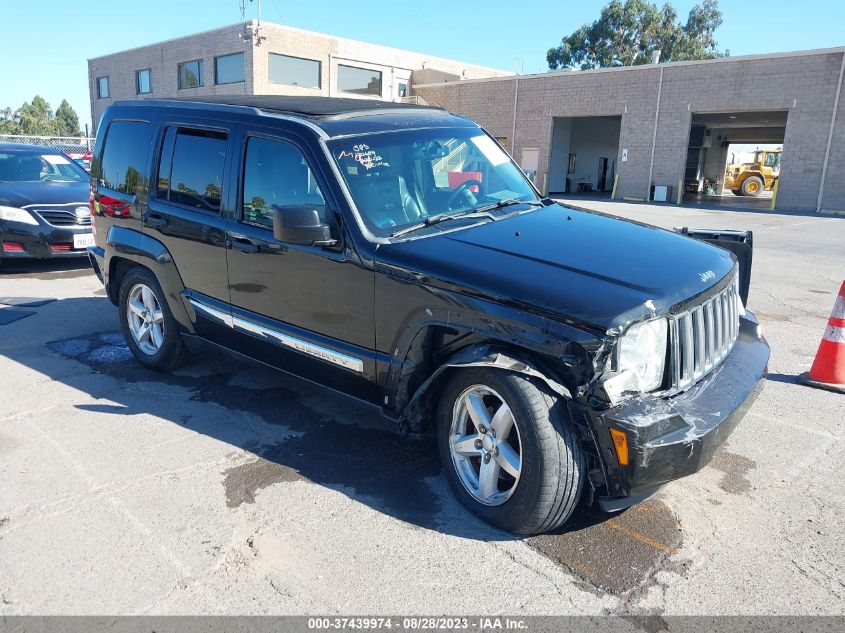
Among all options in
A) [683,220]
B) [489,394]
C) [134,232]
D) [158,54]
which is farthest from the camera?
[158,54]

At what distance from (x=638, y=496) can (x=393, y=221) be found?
193cm

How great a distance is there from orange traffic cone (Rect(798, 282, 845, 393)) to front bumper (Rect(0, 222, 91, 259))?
362 inches

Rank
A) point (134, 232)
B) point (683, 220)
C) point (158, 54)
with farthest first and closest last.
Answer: point (158, 54) < point (683, 220) < point (134, 232)

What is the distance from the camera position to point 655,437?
2.73 meters

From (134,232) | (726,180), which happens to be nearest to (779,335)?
(134,232)

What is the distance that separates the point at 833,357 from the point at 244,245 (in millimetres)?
4520

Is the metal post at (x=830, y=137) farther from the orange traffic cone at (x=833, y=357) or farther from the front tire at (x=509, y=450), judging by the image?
the front tire at (x=509, y=450)

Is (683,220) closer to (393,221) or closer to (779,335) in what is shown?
(779,335)

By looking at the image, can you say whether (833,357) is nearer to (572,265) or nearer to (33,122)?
(572,265)

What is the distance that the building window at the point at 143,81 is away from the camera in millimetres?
40178

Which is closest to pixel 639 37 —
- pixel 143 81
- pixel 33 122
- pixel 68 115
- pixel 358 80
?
pixel 358 80

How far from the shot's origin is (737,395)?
127 inches

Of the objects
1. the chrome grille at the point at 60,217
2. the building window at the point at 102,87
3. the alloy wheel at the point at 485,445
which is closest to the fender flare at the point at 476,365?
the alloy wheel at the point at 485,445

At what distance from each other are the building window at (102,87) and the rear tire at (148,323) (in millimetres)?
45840
